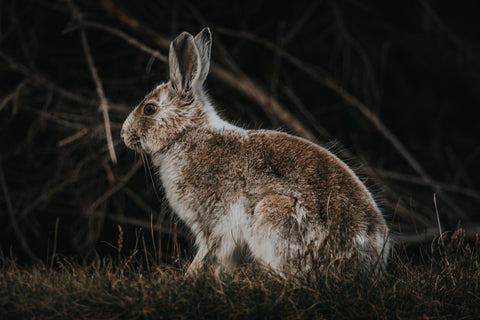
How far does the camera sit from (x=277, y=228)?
3.19 metres

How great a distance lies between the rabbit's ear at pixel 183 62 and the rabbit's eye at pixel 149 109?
0.25 m

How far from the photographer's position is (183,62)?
4066 millimetres

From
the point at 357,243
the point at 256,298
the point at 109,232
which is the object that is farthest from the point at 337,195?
the point at 109,232

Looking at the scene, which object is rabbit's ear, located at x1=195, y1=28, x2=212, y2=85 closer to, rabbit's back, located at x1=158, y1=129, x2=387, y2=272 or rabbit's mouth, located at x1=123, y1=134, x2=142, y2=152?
rabbit's back, located at x1=158, y1=129, x2=387, y2=272

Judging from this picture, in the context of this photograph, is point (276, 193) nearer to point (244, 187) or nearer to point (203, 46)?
point (244, 187)

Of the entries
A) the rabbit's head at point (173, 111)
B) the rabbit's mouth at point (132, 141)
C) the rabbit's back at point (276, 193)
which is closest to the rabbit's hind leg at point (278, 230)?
the rabbit's back at point (276, 193)

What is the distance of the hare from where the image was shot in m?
3.19

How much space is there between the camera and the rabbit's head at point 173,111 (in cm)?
403

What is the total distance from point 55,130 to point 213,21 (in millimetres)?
2622

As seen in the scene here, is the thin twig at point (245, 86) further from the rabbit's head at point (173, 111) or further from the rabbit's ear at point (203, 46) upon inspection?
the rabbit's ear at point (203, 46)

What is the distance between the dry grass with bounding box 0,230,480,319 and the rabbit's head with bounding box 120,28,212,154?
60.5 inches

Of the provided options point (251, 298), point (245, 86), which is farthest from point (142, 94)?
point (251, 298)

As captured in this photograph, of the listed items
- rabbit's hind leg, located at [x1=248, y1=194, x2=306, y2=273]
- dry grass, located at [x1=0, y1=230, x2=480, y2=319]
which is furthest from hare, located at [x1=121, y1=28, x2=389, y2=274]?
dry grass, located at [x1=0, y1=230, x2=480, y2=319]

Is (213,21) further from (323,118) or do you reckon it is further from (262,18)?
(323,118)
